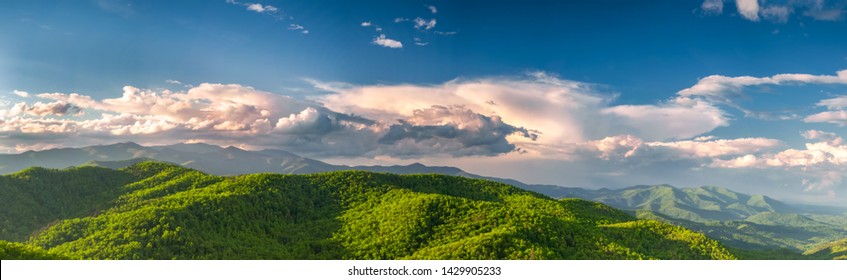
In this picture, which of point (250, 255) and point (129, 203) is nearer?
point (250, 255)

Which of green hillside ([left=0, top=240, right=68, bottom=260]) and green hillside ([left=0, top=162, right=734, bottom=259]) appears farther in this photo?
green hillside ([left=0, top=162, right=734, bottom=259])

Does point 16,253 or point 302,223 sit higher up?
point 16,253

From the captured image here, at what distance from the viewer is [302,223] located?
6016 centimetres

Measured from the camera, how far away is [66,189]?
228 ft

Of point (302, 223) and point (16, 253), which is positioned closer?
point (16, 253)

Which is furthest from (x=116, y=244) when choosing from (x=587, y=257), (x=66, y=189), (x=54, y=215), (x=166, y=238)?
(x=587, y=257)

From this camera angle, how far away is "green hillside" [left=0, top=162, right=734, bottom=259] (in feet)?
151

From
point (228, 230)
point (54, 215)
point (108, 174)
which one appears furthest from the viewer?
point (108, 174)

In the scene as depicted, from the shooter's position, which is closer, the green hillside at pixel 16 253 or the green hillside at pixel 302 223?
the green hillside at pixel 16 253

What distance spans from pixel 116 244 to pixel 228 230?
10.3m

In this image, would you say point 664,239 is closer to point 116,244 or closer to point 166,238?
point 166,238

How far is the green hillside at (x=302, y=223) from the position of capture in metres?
45.9
